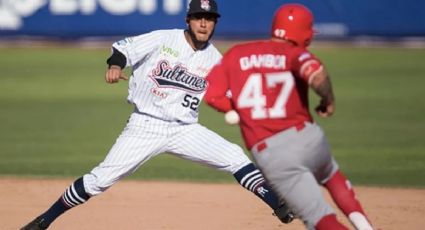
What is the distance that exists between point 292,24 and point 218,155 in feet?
6.67

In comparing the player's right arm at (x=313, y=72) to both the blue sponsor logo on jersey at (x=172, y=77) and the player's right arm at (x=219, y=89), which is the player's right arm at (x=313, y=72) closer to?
the player's right arm at (x=219, y=89)

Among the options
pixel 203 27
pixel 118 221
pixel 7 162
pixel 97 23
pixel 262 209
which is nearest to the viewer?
pixel 203 27

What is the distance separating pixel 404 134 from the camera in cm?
1446

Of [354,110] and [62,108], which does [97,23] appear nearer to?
[62,108]

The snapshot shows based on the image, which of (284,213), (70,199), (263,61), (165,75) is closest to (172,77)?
(165,75)

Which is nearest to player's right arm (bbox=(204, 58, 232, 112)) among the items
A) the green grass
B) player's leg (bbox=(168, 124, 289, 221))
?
player's leg (bbox=(168, 124, 289, 221))

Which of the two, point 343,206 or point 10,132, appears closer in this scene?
point 343,206

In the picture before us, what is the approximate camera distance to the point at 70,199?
788cm

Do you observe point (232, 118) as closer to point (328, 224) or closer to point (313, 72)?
point (313, 72)

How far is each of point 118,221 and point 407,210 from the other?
8.75 feet

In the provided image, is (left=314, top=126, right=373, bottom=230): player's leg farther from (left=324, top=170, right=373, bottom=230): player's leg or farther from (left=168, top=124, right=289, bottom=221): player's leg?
(left=168, top=124, right=289, bottom=221): player's leg

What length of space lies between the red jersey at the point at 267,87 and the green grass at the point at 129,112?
5.28 metres

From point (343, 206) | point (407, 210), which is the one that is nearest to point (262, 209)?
point (407, 210)

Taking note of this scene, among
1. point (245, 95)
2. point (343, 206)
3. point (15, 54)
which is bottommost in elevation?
point (15, 54)
